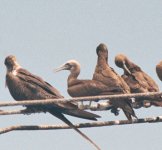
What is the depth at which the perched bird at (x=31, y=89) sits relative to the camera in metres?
12.1

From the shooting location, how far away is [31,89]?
12.9 m

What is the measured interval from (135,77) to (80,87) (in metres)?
1.40

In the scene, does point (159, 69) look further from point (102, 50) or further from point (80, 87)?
point (80, 87)

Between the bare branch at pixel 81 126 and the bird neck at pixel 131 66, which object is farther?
the bird neck at pixel 131 66

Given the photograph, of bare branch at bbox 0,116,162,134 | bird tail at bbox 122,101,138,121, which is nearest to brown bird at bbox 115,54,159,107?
bird tail at bbox 122,101,138,121

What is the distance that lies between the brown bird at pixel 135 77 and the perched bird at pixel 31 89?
1.84m

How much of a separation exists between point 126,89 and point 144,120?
208 centimetres

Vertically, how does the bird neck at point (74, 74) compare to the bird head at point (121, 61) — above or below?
below

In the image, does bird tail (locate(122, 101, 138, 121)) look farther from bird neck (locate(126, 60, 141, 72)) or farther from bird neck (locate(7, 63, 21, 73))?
bird neck (locate(126, 60, 141, 72))

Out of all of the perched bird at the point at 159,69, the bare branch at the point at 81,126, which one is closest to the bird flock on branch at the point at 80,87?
the bare branch at the point at 81,126

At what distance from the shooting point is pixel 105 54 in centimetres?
1499

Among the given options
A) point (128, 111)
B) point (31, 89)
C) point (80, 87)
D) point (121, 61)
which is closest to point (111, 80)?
point (80, 87)

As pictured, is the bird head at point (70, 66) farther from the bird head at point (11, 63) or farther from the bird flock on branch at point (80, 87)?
the bird head at point (11, 63)

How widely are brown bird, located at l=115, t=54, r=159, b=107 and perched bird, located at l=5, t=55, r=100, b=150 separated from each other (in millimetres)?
1842
